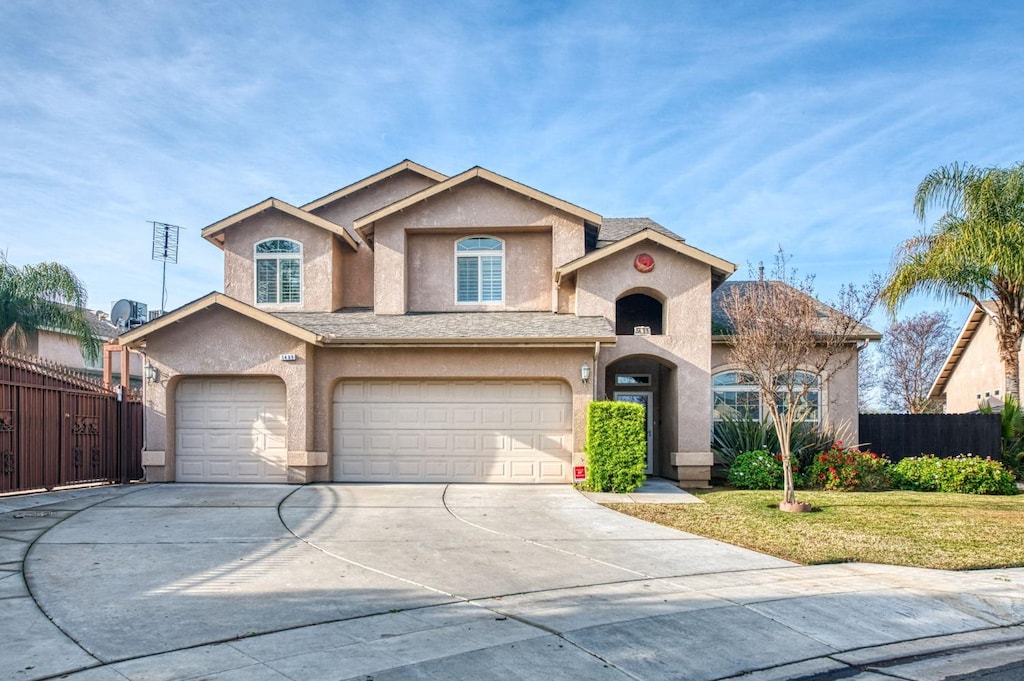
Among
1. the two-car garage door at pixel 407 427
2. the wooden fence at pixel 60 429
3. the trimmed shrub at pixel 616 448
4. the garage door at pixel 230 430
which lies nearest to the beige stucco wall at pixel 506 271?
the two-car garage door at pixel 407 427

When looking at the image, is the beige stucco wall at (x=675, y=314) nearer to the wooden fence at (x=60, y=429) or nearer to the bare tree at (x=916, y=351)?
the wooden fence at (x=60, y=429)

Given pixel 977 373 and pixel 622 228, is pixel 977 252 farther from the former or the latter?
pixel 977 373

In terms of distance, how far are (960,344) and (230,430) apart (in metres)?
25.5

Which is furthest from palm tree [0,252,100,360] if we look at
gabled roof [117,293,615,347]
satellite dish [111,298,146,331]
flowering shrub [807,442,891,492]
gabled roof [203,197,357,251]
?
flowering shrub [807,442,891,492]

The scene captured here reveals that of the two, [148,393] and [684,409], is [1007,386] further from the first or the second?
[148,393]

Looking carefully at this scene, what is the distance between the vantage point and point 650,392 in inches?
705

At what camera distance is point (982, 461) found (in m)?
16.1

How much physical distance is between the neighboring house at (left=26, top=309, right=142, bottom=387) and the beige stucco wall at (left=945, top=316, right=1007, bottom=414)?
29690 mm

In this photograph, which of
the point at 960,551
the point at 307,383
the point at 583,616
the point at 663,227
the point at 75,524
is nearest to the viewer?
the point at 583,616

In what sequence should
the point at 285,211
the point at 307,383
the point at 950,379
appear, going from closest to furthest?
the point at 307,383 → the point at 285,211 → the point at 950,379

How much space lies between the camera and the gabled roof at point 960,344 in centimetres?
2600

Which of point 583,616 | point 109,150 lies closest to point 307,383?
point 109,150

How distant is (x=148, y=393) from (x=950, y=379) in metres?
28.5

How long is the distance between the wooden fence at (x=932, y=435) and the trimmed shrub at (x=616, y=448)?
6935 mm
